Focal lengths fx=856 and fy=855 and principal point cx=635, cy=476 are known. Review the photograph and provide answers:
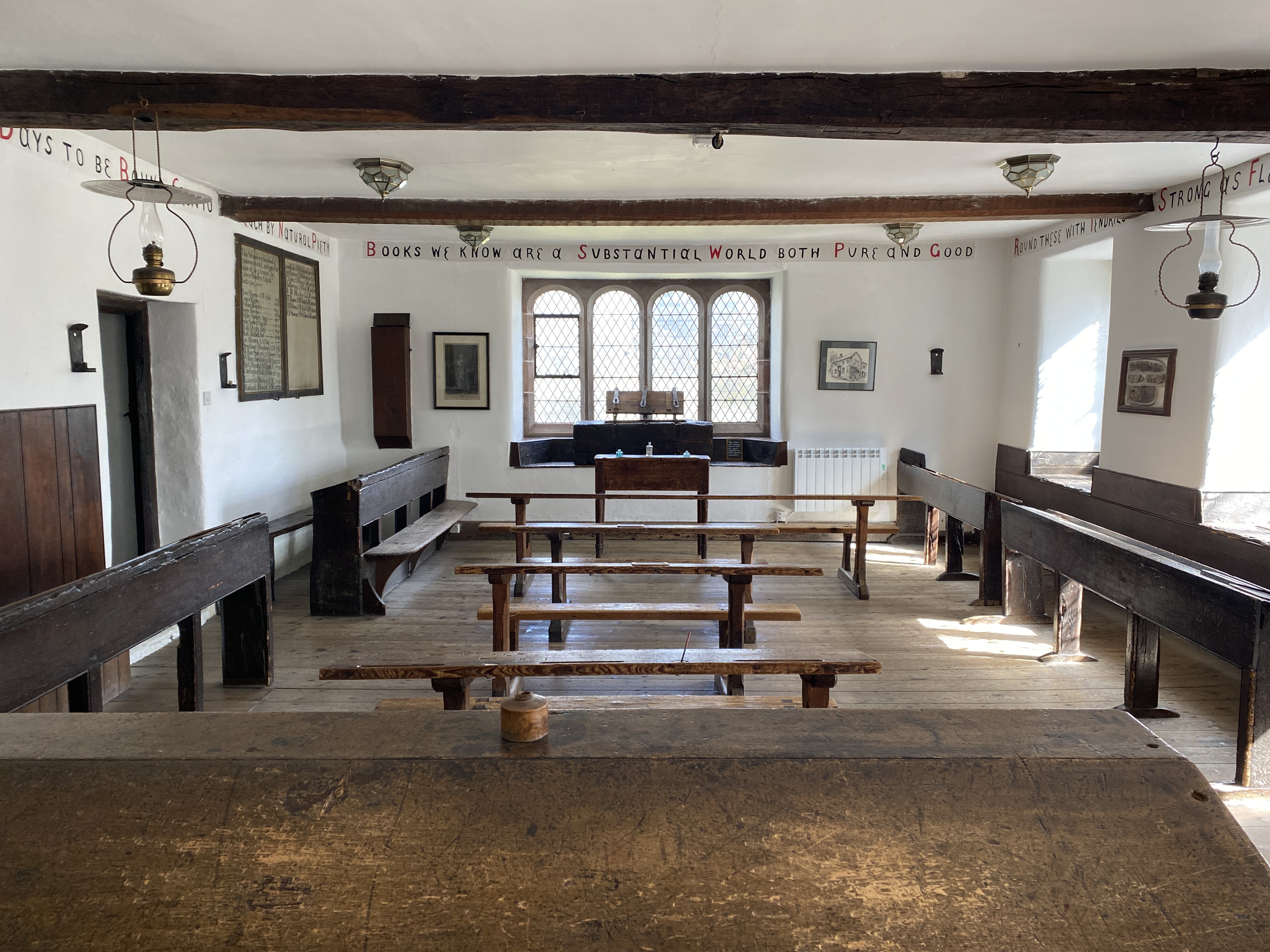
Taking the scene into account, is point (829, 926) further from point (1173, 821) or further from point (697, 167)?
point (697, 167)

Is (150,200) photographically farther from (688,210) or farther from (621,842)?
(688,210)

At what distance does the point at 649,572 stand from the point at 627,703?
0.94 meters

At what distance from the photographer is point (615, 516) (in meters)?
7.85

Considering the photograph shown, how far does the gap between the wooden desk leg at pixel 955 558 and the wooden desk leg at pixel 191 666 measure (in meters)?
4.71

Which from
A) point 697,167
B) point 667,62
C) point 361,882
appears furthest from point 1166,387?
point 361,882

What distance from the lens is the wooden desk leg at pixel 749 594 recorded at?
4.61 meters

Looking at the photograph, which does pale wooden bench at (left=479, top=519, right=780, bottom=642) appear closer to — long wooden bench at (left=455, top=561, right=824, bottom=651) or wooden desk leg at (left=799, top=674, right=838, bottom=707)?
long wooden bench at (left=455, top=561, right=824, bottom=651)

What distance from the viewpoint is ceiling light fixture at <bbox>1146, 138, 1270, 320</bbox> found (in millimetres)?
3635

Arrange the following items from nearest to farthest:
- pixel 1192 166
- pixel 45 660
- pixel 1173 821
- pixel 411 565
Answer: pixel 1173 821 < pixel 45 660 < pixel 1192 166 < pixel 411 565

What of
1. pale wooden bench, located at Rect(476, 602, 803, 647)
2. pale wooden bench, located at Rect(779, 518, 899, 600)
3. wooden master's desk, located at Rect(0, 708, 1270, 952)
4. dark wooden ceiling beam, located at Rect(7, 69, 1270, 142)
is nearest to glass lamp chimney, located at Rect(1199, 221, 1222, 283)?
dark wooden ceiling beam, located at Rect(7, 69, 1270, 142)

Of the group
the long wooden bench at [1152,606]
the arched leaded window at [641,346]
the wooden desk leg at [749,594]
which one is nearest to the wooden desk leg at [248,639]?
the wooden desk leg at [749,594]

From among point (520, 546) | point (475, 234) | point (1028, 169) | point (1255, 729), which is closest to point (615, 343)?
point (475, 234)

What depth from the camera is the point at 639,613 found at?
3867 millimetres

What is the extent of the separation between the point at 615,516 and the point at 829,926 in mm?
6785
